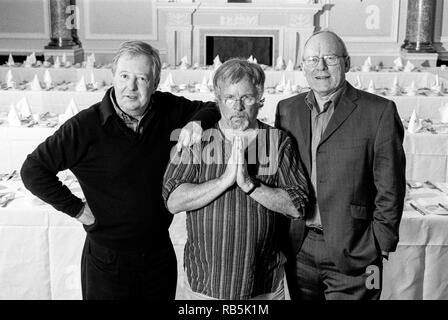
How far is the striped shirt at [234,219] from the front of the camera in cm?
177

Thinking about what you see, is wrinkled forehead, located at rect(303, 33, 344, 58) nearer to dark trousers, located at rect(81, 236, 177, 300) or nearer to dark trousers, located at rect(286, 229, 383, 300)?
dark trousers, located at rect(286, 229, 383, 300)

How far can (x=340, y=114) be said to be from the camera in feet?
6.49

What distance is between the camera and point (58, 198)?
6.57 feet

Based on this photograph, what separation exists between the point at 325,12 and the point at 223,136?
7929 millimetres

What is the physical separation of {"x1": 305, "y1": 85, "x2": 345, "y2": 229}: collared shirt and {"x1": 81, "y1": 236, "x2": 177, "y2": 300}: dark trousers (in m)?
0.45

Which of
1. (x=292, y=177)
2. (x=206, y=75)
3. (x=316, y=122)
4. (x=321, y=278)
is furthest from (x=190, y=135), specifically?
(x=206, y=75)

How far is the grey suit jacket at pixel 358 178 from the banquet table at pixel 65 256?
70cm

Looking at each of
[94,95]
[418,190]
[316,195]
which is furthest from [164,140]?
[94,95]

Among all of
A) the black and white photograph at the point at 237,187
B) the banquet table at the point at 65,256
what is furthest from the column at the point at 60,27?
the black and white photograph at the point at 237,187

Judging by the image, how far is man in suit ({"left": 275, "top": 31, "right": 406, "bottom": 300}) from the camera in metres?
1.95

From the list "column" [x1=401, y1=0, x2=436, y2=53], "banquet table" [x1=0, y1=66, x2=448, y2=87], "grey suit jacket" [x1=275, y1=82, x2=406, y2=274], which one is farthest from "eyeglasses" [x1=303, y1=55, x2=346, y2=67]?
"column" [x1=401, y1=0, x2=436, y2=53]

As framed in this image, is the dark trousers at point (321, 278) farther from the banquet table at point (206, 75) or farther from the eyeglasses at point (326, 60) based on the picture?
the banquet table at point (206, 75)
